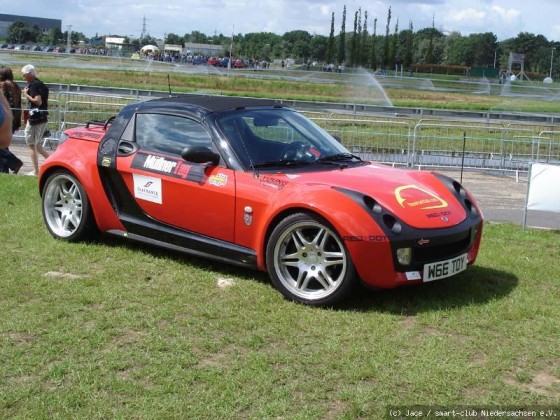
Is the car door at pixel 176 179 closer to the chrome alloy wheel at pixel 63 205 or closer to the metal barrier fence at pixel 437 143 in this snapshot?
the chrome alloy wheel at pixel 63 205

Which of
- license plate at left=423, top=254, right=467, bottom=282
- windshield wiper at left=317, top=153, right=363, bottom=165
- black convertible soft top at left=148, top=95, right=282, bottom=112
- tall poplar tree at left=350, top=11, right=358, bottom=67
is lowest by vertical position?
license plate at left=423, top=254, right=467, bottom=282

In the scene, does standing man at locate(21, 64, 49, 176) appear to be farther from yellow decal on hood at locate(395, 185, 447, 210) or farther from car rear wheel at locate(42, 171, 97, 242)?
yellow decal on hood at locate(395, 185, 447, 210)

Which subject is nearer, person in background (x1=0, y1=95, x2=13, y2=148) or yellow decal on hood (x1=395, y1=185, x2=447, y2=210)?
person in background (x1=0, y1=95, x2=13, y2=148)

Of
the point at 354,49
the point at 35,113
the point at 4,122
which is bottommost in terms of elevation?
the point at 35,113

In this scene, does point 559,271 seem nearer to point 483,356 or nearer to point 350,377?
point 483,356

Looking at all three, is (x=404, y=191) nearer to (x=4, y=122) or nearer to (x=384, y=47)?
(x=4, y=122)

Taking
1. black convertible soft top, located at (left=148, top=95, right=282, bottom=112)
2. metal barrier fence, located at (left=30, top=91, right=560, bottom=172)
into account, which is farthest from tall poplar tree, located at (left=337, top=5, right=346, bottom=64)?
black convertible soft top, located at (left=148, top=95, right=282, bottom=112)

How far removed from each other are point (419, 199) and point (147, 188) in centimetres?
248

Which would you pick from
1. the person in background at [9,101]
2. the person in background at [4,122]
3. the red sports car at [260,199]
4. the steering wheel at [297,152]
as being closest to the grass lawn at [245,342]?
the red sports car at [260,199]

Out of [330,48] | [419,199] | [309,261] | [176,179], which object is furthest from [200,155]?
[330,48]

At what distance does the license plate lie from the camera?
5887mm

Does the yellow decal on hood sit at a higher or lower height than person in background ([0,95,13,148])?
lower

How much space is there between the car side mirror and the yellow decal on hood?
1588 millimetres

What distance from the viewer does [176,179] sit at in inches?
267
